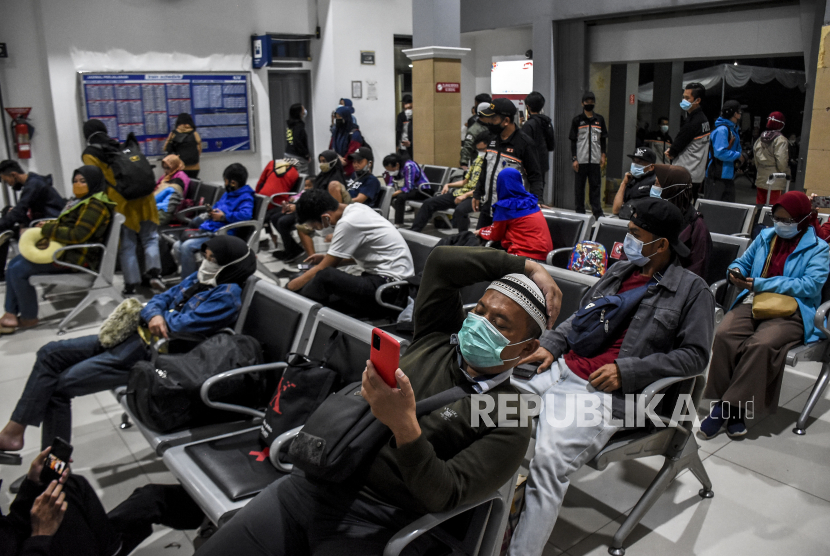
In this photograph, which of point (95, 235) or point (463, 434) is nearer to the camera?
point (463, 434)

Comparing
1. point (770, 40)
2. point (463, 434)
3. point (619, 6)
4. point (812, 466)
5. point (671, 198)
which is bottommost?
point (812, 466)

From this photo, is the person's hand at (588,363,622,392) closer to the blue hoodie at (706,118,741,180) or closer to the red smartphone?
the red smartphone

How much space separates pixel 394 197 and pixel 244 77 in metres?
4.41

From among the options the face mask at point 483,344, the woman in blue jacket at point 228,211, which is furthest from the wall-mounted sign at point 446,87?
the face mask at point 483,344

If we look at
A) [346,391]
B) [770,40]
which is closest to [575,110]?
[770,40]

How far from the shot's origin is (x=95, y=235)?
18.0 feet

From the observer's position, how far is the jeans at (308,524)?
1772mm

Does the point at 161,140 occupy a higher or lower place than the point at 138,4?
lower

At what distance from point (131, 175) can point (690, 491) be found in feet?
17.2

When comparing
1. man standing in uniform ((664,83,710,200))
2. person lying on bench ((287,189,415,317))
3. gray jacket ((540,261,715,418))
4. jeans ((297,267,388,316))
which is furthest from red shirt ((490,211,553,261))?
man standing in uniform ((664,83,710,200))

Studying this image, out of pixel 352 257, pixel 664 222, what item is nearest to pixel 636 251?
pixel 664 222

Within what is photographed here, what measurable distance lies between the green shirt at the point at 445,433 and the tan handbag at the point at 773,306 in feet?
→ 7.18

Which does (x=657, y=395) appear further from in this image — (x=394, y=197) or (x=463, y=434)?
(x=394, y=197)

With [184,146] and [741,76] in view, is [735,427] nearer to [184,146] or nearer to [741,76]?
[741,76]
